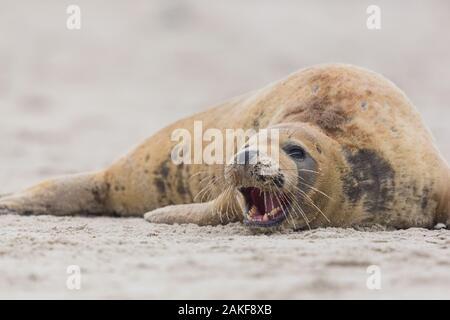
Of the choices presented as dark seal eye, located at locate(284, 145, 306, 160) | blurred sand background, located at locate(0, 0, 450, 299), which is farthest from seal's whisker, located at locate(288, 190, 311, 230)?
dark seal eye, located at locate(284, 145, 306, 160)

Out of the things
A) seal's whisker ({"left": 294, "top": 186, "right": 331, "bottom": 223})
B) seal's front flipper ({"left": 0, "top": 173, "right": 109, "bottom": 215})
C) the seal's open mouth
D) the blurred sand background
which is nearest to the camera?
the blurred sand background

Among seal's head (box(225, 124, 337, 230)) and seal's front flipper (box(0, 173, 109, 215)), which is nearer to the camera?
seal's head (box(225, 124, 337, 230))

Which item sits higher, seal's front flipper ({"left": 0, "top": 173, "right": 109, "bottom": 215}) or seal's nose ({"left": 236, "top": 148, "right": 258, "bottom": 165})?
seal's nose ({"left": 236, "top": 148, "right": 258, "bottom": 165})

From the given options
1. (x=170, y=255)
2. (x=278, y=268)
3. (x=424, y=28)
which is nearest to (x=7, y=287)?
(x=170, y=255)

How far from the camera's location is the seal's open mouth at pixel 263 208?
460 cm

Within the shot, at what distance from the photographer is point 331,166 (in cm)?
487

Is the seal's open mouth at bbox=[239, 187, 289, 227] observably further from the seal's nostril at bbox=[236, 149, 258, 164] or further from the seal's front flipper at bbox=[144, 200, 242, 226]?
the seal's front flipper at bbox=[144, 200, 242, 226]

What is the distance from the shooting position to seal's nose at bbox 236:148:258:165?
14.4 feet

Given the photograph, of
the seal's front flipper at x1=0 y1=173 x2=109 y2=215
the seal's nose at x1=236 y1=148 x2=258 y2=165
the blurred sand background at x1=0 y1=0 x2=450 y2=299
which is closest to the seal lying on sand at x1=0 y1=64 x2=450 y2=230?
the seal's nose at x1=236 y1=148 x2=258 y2=165

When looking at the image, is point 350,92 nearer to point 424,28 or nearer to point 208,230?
point 208,230

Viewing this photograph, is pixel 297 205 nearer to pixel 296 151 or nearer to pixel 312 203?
pixel 312 203

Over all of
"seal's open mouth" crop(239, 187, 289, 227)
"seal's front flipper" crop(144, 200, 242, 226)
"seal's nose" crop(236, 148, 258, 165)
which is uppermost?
"seal's nose" crop(236, 148, 258, 165)

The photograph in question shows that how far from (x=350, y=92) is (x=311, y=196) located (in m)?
0.93

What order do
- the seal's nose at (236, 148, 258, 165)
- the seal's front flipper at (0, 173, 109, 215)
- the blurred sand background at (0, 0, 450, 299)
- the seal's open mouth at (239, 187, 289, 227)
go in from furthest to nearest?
1. the seal's front flipper at (0, 173, 109, 215)
2. the seal's open mouth at (239, 187, 289, 227)
3. the seal's nose at (236, 148, 258, 165)
4. the blurred sand background at (0, 0, 450, 299)
